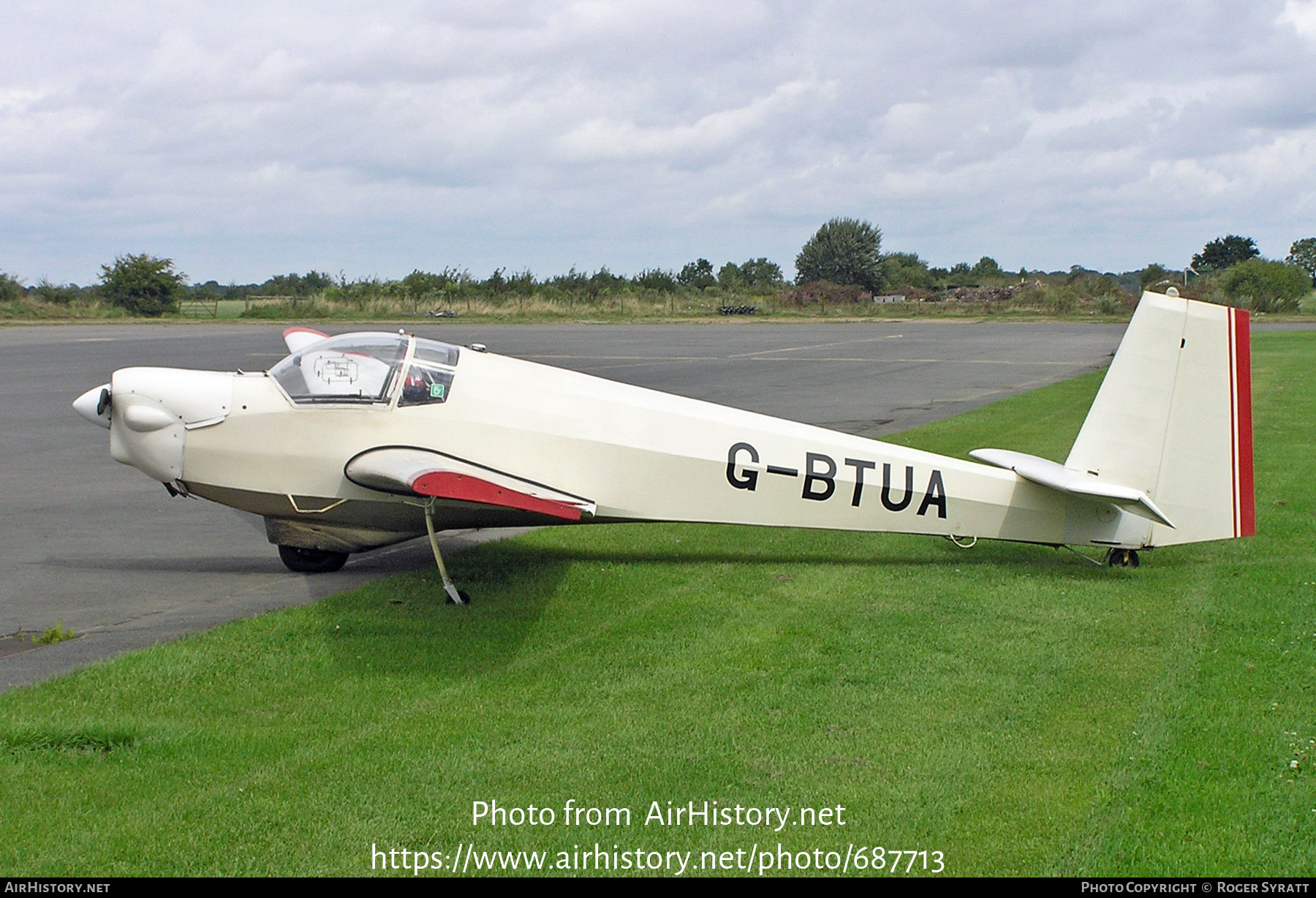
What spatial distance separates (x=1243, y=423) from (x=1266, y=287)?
77928 millimetres

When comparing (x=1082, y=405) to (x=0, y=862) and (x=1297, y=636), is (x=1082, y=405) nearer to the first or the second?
(x=1297, y=636)

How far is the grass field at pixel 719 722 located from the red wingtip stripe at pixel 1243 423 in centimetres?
60

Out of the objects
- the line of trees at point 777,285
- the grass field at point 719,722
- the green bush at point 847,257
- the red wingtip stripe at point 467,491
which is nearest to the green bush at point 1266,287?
the line of trees at point 777,285

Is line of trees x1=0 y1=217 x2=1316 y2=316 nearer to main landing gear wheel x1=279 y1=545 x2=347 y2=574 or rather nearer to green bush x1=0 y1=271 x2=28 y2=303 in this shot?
green bush x1=0 y1=271 x2=28 y2=303

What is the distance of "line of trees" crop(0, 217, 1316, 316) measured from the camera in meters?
75.2

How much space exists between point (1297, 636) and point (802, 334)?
47002mm

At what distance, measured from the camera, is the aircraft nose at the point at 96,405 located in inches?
354

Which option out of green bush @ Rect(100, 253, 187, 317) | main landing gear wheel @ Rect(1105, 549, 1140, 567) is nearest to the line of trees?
green bush @ Rect(100, 253, 187, 317)

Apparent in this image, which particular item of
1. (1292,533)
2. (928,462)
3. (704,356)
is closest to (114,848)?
(928,462)

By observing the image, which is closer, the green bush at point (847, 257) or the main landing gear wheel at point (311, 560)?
the main landing gear wheel at point (311, 560)

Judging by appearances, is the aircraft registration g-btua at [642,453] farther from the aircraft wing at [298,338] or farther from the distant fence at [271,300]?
the distant fence at [271,300]

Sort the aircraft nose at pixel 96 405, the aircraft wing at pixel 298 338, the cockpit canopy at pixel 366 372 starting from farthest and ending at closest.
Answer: the aircraft wing at pixel 298 338
the aircraft nose at pixel 96 405
the cockpit canopy at pixel 366 372

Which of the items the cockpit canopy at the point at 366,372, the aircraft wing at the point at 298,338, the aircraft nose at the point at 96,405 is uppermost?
the aircraft wing at the point at 298,338
